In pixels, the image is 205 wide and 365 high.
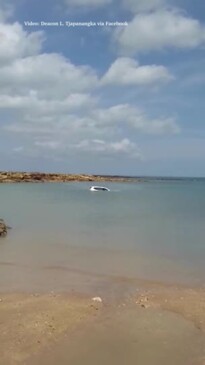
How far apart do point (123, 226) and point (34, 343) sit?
18411 millimetres

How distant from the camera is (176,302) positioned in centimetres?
1080

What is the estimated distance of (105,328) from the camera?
8773 millimetres

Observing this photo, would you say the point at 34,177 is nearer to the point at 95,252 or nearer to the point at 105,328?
the point at 95,252

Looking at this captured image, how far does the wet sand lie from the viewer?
24.5 ft

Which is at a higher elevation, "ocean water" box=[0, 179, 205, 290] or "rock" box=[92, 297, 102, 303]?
"rock" box=[92, 297, 102, 303]

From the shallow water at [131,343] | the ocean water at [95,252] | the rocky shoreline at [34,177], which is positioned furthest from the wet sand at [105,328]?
the rocky shoreline at [34,177]

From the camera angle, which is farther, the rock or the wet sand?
the rock

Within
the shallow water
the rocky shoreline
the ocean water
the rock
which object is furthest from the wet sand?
the rocky shoreline

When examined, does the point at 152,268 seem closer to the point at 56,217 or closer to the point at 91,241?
the point at 91,241

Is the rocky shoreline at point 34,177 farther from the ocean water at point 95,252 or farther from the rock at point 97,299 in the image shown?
the rock at point 97,299

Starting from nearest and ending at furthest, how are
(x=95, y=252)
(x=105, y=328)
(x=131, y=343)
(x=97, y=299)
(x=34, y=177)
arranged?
(x=131, y=343) → (x=105, y=328) → (x=97, y=299) → (x=95, y=252) → (x=34, y=177)

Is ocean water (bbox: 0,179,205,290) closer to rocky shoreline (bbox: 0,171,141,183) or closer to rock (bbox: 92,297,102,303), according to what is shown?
rock (bbox: 92,297,102,303)

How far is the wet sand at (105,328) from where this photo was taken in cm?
748

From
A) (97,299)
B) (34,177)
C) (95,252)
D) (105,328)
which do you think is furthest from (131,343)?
(34,177)
